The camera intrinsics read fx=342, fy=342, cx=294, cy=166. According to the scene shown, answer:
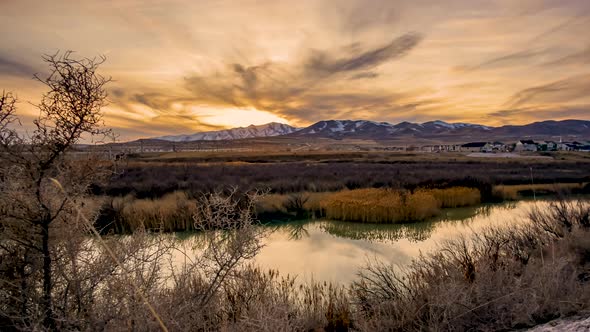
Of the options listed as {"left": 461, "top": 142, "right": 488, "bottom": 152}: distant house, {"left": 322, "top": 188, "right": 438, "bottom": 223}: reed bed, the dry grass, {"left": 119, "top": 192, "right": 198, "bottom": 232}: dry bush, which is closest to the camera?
{"left": 119, "top": 192, "right": 198, "bottom": 232}: dry bush

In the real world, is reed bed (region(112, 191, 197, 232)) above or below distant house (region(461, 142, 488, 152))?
below

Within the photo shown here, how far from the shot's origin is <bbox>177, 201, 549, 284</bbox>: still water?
434 inches

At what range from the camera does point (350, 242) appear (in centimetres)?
1425

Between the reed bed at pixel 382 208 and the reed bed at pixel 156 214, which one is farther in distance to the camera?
the reed bed at pixel 382 208

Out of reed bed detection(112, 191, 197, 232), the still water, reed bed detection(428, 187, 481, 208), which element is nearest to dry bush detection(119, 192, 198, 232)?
reed bed detection(112, 191, 197, 232)

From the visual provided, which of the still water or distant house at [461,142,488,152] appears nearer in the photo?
the still water

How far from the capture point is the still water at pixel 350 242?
11031 mm

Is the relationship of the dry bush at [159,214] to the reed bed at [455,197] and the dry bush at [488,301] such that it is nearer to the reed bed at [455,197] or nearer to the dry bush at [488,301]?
the dry bush at [488,301]

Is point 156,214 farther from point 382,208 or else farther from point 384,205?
point 384,205

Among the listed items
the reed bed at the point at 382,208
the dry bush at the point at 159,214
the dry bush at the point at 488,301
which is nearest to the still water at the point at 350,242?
the reed bed at the point at 382,208

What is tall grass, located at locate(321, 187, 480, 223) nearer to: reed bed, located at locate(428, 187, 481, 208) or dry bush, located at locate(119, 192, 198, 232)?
reed bed, located at locate(428, 187, 481, 208)

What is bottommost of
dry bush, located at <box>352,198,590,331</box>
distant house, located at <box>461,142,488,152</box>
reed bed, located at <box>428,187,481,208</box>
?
reed bed, located at <box>428,187,481,208</box>

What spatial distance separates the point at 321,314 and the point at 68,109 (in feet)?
18.0

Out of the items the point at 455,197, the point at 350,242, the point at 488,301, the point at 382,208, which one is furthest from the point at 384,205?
the point at 488,301
